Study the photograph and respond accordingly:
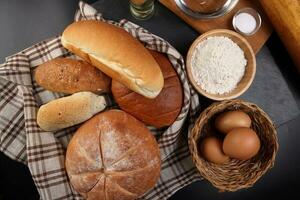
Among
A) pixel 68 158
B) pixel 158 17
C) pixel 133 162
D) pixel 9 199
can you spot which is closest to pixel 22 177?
pixel 9 199

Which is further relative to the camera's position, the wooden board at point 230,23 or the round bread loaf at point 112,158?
the wooden board at point 230,23

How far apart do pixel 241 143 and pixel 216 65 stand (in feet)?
0.58

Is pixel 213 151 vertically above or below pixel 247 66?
below

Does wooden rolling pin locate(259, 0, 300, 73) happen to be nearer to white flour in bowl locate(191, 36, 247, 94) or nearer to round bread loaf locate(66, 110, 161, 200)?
white flour in bowl locate(191, 36, 247, 94)

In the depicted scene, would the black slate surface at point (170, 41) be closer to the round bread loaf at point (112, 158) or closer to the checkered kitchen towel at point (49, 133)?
the checkered kitchen towel at point (49, 133)

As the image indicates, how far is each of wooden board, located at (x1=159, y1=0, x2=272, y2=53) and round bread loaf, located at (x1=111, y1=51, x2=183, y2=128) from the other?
143 millimetres

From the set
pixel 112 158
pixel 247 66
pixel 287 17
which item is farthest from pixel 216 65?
pixel 112 158

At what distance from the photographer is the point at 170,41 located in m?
0.94

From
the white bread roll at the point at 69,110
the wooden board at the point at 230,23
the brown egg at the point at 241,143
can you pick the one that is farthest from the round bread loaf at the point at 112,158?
the wooden board at the point at 230,23

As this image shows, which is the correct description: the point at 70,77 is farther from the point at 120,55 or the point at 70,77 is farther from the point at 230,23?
the point at 230,23

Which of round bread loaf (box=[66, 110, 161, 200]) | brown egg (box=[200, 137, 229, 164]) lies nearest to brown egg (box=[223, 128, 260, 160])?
brown egg (box=[200, 137, 229, 164])

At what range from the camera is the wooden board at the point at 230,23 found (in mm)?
925

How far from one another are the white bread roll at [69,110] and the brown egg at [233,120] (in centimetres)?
24

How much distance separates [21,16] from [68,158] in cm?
36
